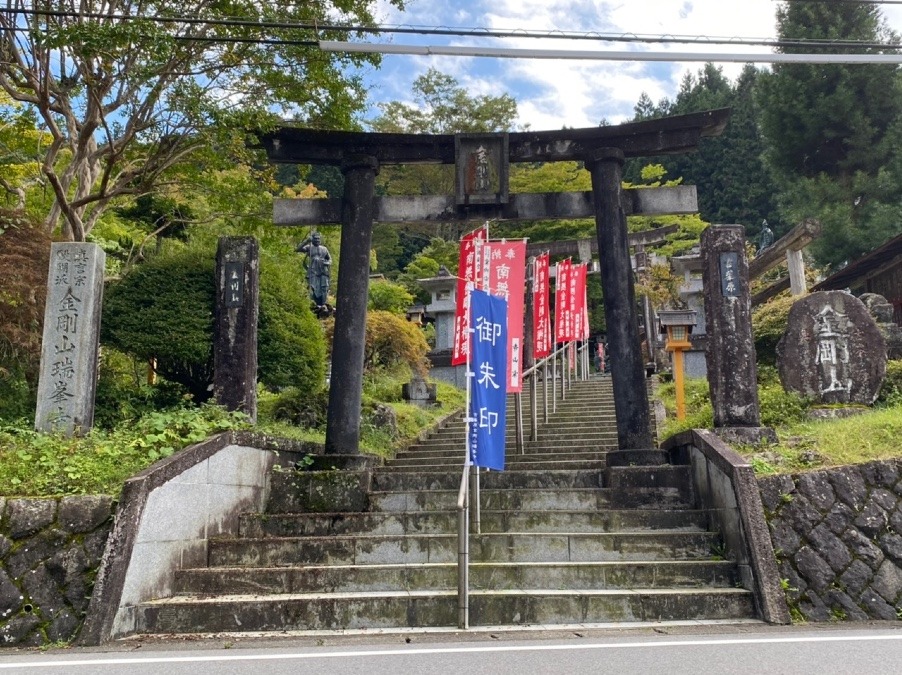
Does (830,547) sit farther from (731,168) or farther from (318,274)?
(731,168)

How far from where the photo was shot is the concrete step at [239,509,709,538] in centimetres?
765

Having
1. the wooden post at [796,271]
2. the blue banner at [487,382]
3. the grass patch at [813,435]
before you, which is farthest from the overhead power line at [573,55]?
the wooden post at [796,271]

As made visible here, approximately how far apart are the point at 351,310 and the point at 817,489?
5.87 metres

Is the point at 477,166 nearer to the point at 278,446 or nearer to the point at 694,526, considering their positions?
the point at 278,446

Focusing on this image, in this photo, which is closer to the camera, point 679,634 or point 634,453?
point 679,634

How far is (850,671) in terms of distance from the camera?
4.32 metres

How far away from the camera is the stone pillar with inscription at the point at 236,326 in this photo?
9547 millimetres

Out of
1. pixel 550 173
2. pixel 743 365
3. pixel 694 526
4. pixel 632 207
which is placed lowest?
pixel 694 526

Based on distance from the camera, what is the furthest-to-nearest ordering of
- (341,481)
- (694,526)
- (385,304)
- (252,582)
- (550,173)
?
1. (550,173)
2. (385,304)
3. (341,481)
4. (694,526)
5. (252,582)

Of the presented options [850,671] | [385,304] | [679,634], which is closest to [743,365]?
[679,634]

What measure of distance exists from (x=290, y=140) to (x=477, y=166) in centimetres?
266

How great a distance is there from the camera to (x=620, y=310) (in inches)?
371

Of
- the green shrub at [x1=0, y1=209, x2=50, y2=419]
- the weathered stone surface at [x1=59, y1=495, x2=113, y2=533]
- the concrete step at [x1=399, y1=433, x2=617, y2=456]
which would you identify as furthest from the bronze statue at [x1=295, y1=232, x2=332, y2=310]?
the weathered stone surface at [x1=59, y1=495, x2=113, y2=533]

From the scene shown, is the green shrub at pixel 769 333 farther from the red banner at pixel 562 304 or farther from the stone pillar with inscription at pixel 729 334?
the stone pillar with inscription at pixel 729 334
